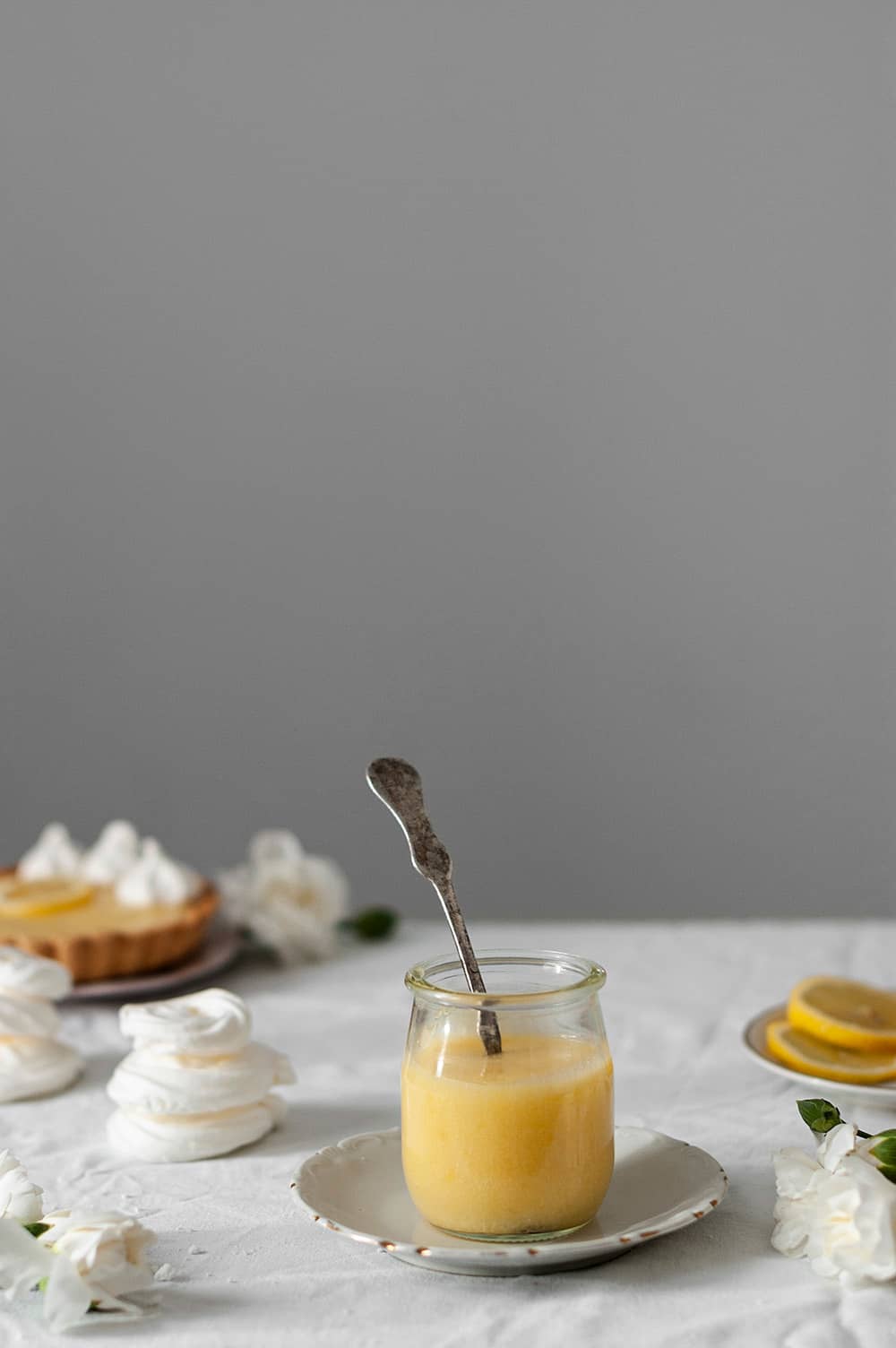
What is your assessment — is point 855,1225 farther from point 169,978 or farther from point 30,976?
point 169,978

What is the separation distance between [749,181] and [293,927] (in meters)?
2.29

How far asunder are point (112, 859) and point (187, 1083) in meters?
0.68

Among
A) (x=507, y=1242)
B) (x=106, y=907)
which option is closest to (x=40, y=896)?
(x=106, y=907)

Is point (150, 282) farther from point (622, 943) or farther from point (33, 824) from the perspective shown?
point (622, 943)

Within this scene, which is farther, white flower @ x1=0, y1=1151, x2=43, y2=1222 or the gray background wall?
the gray background wall

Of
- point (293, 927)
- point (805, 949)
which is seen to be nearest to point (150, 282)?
point (293, 927)

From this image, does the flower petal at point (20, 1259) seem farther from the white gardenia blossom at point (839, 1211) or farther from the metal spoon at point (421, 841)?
the white gardenia blossom at point (839, 1211)

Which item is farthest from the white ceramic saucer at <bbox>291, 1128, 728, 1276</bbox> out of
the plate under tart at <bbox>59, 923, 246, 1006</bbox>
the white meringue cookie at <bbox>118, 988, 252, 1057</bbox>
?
the plate under tart at <bbox>59, 923, 246, 1006</bbox>

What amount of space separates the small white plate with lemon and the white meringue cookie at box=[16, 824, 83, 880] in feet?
2.64

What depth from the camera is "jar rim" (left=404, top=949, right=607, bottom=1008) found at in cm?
80

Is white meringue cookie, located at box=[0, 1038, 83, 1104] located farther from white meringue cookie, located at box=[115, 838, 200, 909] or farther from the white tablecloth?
white meringue cookie, located at box=[115, 838, 200, 909]

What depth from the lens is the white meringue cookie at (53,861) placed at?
1.64 meters

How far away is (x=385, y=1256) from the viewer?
83 cm

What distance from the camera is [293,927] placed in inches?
62.1
